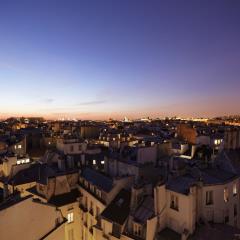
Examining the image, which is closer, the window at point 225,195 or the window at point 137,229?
the window at point 137,229

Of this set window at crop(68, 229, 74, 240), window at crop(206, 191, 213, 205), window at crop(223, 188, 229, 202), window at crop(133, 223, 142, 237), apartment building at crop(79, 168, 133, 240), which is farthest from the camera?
window at crop(68, 229, 74, 240)

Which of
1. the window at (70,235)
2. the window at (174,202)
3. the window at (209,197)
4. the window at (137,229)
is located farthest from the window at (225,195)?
the window at (70,235)

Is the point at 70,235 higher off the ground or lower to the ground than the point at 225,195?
lower

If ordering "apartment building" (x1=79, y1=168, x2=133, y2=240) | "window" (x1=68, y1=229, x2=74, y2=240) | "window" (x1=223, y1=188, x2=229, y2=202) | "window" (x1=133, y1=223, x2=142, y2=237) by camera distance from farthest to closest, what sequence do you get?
1. "window" (x1=68, y1=229, x2=74, y2=240)
2. "apartment building" (x1=79, y1=168, x2=133, y2=240)
3. "window" (x1=223, y1=188, x2=229, y2=202)
4. "window" (x1=133, y1=223, x2=142, y2=237)

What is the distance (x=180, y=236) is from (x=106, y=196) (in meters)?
10.7

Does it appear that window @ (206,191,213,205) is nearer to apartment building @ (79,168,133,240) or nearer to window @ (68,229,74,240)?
apartment building @ (79,168,133,240)

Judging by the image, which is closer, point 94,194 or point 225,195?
point 225,195

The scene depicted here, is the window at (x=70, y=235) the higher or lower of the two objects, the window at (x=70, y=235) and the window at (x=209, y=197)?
the lower

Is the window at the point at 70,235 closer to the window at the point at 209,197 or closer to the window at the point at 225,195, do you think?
the window at the point at 209,197

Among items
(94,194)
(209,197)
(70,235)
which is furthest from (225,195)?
(70,235)

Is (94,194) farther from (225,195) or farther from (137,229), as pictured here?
(225,195)

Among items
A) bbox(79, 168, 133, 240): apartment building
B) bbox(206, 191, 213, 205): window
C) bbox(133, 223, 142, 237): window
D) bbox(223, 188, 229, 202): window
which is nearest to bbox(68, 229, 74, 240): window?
bbox(79, 168, 133, 240): apartment building

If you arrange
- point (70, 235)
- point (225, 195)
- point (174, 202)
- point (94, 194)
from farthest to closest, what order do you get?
point (94, 194), point (70, 235), point (225, 195), point (174, 202)

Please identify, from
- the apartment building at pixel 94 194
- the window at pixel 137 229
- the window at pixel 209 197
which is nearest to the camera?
the window at pixel 137 229
